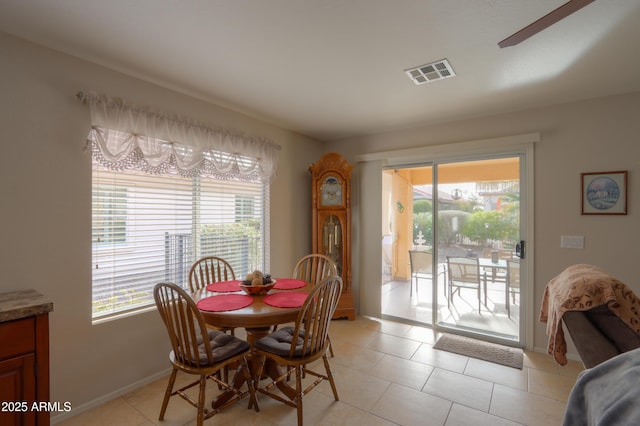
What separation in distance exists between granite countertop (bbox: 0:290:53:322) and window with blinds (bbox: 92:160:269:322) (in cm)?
51

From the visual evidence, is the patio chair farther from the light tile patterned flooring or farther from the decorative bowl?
the decorative bowl

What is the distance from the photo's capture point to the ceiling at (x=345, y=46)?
162cm

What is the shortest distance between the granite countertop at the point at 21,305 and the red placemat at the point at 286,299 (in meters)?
1.23

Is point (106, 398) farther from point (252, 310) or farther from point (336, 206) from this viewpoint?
point (336, 206)

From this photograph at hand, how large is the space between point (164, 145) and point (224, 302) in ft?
4.78

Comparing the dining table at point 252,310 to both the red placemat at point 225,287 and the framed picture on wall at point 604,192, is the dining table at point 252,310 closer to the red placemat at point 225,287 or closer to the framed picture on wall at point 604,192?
the red placemat at point 225,287

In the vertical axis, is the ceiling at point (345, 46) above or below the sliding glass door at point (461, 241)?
above

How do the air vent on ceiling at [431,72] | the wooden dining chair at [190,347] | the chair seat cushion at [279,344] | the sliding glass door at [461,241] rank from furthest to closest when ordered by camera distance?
the sliding glass door at [461,241]
the air vent on ceiling at [431,72]
the chair seat cushion at [279,344]
the wooden dining chair at [190,347]

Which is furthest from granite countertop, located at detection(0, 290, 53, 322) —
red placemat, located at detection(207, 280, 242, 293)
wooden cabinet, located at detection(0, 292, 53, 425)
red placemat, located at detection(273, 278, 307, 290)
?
red placemat, located at detection(273, 278, 307, 290)

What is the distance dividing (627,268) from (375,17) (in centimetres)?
311

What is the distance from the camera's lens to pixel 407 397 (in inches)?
87.7

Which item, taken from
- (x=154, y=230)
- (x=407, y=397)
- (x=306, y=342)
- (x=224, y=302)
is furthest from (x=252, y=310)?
(x=407, y=397)

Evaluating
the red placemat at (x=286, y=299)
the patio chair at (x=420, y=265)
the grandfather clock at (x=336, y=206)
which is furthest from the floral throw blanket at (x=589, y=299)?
the grandfather clock at (x=336, y=206)

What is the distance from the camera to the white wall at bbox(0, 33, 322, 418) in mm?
1833
